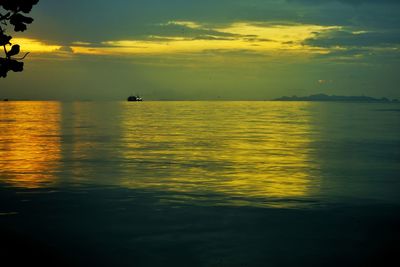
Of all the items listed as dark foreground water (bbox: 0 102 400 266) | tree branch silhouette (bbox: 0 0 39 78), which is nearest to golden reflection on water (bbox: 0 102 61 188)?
dark foreground water (bbox: 0 102 400 266)

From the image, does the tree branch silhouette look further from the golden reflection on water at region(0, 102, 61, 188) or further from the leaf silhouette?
the golden reflection on water at region(0, 102, 61, 188)

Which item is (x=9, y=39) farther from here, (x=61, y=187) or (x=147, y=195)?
(x=61, y=187)

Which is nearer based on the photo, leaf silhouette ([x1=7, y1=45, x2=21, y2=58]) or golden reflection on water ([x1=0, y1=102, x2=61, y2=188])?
leaf silhouette ([x1=7, y1=45, x2=21, y2=58])

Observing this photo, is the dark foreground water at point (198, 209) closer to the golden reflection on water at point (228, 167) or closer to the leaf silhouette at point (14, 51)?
the golden reflection on water at point (228, 167)

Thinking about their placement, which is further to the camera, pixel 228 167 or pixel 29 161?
pixel 29 161

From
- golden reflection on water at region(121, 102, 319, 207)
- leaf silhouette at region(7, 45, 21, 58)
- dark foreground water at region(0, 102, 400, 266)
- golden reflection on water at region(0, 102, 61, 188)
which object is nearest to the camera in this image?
leaf silhouette at region(7, 45, 21, 58)

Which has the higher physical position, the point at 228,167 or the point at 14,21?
the point at 14,21

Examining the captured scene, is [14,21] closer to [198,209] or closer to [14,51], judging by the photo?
[14,51]

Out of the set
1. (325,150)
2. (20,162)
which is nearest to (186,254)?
(20,162)

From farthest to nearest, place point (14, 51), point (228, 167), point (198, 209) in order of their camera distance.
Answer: point (228, 167), point (198, 209), point (14, 51)

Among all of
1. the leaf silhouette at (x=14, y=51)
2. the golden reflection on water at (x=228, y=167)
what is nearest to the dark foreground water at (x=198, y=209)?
→ the golden reflection on water at (x=228, y=167)

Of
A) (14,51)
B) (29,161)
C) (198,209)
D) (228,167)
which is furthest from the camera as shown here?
(29,161)

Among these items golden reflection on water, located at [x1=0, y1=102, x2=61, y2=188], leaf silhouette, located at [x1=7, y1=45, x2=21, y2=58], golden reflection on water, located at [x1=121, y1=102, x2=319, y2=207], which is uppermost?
leaf silhouette, located at [x1=7, y1=45, x2=21, y2=58]

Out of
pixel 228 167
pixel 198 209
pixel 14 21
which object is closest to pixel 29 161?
pixel 228 167
